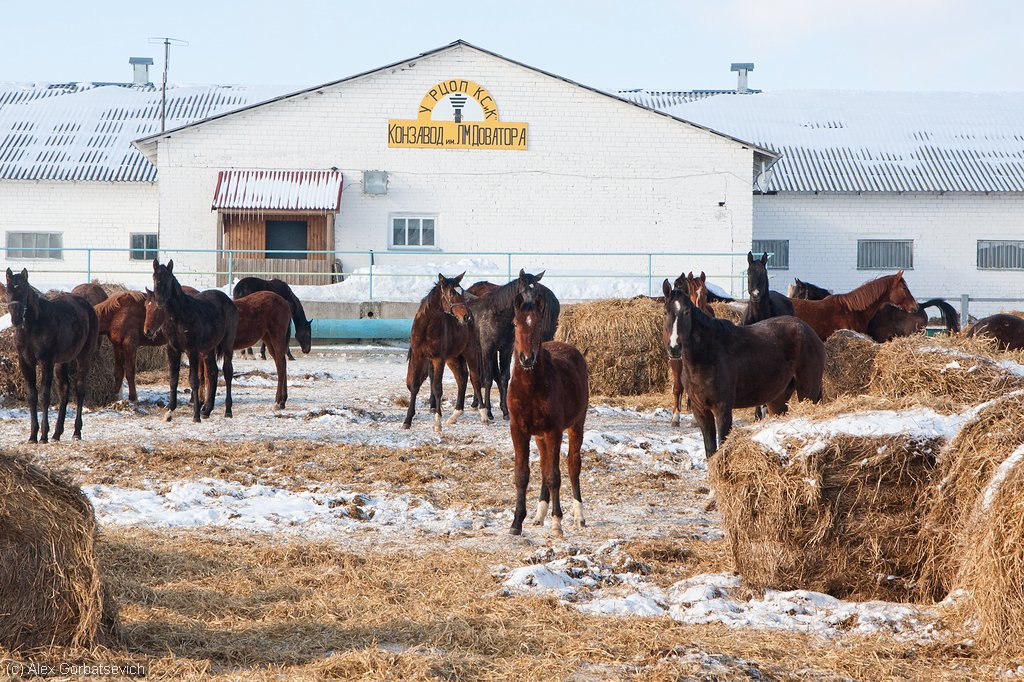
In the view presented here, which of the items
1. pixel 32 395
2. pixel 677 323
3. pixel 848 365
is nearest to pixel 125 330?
pixel 32 395

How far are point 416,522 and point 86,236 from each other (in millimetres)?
27189

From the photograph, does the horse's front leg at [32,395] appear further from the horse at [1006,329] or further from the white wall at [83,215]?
the white wall at [83,215]

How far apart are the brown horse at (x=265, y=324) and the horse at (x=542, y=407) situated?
7469mm

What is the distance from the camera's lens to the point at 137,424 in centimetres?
1353

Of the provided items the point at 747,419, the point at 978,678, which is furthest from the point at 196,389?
the point at 978,678

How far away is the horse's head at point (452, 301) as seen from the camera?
1313 centimetres

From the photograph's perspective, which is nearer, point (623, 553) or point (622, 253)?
point (623, 553)

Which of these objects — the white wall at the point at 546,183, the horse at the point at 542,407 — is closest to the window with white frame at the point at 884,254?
the white wall at the point at 546,183

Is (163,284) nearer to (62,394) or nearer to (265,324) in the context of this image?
(62,394)

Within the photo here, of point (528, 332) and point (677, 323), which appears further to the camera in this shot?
point (677, 323)

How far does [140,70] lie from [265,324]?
99.9 ft

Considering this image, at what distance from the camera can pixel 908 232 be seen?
3306 cm

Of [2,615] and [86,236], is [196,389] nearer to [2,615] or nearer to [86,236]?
[2,615]

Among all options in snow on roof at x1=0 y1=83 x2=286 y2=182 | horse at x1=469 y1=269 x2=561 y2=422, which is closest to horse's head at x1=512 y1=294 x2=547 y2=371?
horse at x1=469 y1=269 x2=561 y2=422
